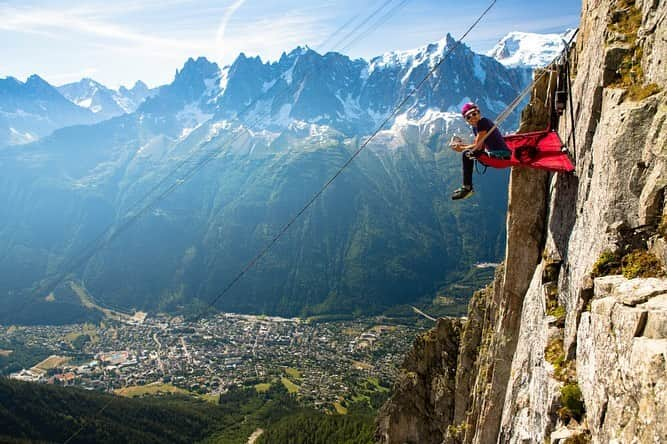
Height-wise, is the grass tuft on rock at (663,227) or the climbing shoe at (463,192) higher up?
the grass tuft on rock at (663,227)

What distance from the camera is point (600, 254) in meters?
11.4

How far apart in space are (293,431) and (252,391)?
5320cm

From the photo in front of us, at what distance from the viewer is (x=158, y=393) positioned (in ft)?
511

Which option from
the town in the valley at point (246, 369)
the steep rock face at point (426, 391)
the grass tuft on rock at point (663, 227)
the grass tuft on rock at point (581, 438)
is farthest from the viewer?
the town in the valley at point (246, 369)

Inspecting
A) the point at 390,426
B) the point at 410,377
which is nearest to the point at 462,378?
the point at 410,377

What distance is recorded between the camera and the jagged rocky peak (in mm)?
8828

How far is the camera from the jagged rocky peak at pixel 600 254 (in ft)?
29.0

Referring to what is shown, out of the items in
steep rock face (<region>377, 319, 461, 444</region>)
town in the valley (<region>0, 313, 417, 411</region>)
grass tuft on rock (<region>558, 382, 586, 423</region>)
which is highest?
grass tuft on rock (<region>558, 382, 586, 423</region>)

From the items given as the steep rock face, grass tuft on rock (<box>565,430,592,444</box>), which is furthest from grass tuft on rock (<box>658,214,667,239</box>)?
the steep rock face

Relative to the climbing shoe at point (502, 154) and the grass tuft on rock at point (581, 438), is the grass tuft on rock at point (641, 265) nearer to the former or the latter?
the grass tuft on rock at point (581, 438)

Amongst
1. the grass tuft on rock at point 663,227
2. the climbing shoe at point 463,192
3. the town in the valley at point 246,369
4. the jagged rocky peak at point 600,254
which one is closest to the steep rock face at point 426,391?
the jagged rocky peak at point 600,254

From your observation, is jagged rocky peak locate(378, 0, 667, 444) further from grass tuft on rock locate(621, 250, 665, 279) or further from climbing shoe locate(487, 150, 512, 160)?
climbing shoe locate(487, 150, 512, 160)

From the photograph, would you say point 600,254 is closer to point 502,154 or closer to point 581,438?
point 581,438

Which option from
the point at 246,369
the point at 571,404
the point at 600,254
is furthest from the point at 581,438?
the point at 246,369
